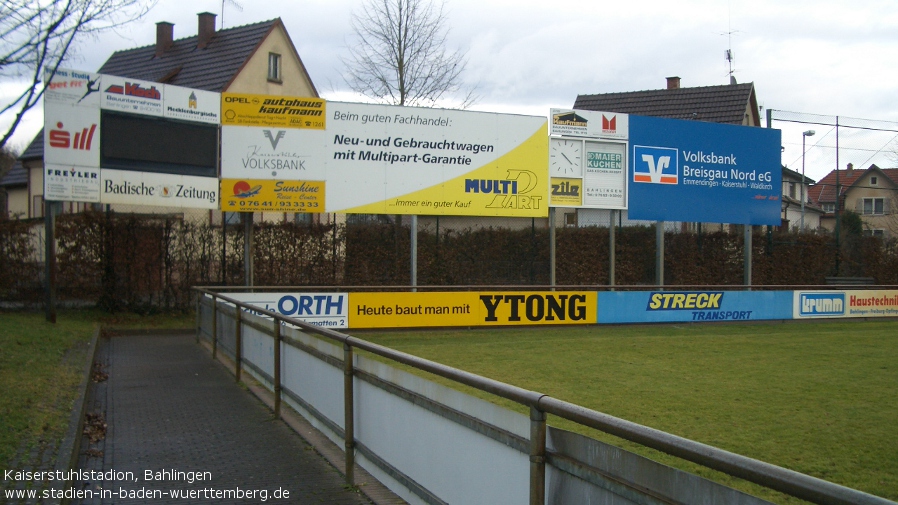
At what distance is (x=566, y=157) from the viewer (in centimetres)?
2486

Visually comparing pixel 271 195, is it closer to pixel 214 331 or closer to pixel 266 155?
pixel 266 155

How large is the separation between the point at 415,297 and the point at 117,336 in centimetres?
715

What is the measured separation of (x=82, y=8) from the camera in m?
9.96

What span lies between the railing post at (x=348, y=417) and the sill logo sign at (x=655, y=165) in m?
20.5

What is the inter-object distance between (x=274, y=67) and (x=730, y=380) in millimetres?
30413

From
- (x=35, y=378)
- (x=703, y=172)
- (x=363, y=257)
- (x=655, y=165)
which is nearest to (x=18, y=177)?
(x=363, y=257)

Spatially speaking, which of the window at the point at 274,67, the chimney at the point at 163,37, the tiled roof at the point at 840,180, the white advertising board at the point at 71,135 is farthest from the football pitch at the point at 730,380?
the tiled roof at the point at 840,180

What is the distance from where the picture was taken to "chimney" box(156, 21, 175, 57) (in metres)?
41.7

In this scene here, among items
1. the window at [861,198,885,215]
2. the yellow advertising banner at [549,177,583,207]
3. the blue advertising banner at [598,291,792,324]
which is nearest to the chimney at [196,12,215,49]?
the yellow advertising banner at [549,177,583,207]

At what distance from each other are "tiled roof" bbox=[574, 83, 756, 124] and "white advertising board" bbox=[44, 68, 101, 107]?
3082 cm

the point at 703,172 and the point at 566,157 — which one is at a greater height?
the point at 566,157

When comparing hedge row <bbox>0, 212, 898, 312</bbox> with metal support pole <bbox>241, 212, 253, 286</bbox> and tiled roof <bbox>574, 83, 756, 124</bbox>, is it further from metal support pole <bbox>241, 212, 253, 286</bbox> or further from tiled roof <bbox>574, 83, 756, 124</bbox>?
tiled roof <bbox>574, 83, 756, 124</bbox>

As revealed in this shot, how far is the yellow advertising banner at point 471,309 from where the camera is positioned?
20.6m

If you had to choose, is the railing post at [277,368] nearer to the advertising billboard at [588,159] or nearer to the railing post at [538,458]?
the railing post at [538,458]
